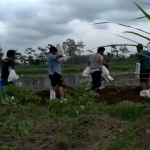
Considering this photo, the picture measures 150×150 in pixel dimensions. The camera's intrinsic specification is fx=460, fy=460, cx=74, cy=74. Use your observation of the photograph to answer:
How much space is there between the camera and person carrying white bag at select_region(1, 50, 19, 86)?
34.2ft

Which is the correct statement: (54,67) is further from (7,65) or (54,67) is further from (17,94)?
(17,94)

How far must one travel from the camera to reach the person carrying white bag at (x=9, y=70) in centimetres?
1044

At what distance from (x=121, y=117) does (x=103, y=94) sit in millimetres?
5005

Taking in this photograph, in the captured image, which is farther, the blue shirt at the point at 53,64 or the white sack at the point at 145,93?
the white sack at the point at 145,93

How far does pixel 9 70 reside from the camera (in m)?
10.5

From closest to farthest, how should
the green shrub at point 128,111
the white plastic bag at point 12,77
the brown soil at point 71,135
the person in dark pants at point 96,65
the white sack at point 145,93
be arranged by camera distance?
the brown soil at point 71,135 < the green shrub at point 128,111 < the white plastic bag at point 12,77 < the white sack at point 145,93 < the person in dark pants at point 96,65

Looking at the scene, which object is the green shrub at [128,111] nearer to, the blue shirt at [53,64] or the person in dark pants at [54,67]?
the person in dark pants at [54,67]

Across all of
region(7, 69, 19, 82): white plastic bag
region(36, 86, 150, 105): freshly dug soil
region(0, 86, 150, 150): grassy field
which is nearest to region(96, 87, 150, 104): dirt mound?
region(36, 86, 150, 105): freshly dug soil

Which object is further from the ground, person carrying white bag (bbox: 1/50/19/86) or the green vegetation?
person carrying white bag (bbox: 1/50/19/86)

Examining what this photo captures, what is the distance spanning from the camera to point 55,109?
5789mm

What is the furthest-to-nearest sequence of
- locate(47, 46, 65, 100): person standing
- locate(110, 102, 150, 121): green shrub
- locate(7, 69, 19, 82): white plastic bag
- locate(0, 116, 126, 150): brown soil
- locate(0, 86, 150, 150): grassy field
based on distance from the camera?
locate(47, 46, 65, 100): person standing, locate(7, 69, 19, 82): white plastic bag, locate(110, 102, 150, 121): green shrub, locate(0, 116, 126, 150): brown soil, locate(0, 86, 150, 150): grassy field

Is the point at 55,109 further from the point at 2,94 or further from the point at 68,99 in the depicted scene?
the point at 2,94

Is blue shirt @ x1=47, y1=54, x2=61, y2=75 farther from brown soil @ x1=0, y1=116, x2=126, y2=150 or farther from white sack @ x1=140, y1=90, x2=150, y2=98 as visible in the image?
brown soil @ x1=0, y1=116, x2=126, y2=150

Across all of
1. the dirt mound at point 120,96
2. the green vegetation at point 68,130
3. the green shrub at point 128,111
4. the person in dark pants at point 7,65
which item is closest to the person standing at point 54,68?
the person in dark pants at point 7,65
